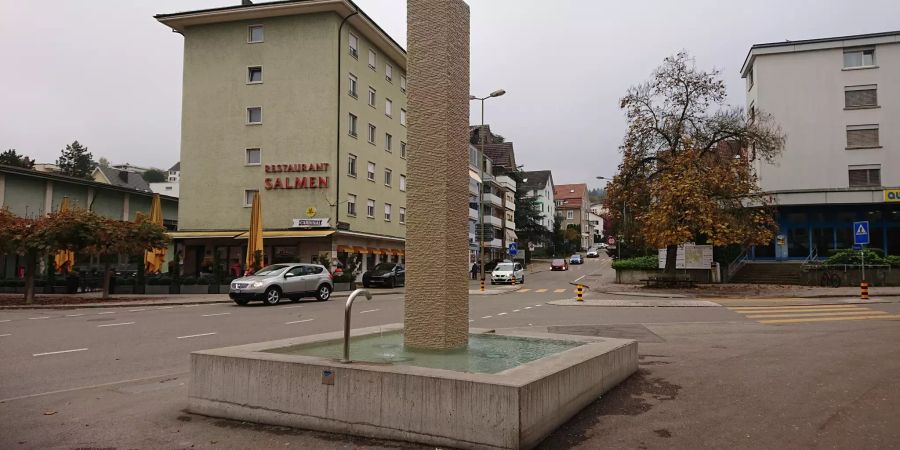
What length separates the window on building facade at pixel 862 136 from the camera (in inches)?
1508

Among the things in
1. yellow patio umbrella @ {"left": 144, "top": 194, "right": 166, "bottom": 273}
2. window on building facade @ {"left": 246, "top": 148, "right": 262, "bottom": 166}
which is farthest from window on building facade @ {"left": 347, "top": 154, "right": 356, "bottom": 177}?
yellow patio umbrella @ {"left": 144, "top": 194, "right": 166, "bottom": 273}

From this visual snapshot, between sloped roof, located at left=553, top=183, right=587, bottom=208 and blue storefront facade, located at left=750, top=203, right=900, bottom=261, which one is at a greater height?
sloped roof, located at left=553, top=183, right=587, bottom=208

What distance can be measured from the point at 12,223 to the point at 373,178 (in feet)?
75.2

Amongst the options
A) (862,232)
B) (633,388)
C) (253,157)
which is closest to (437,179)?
(633,388)

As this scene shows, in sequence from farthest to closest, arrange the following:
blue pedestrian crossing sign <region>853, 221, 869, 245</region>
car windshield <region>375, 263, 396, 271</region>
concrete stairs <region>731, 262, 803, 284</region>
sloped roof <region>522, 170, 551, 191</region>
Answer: sloped roof <region>522, 170, 551, 191</region> < car windshield <region>375, 263, 396, 271</region> < concrete stairs <region>731, 262, 803, 284</region> < blue pedestrian crossing sign <region>853, 221, 869, 245</region>

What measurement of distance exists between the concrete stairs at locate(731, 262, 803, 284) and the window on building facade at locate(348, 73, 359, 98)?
26.2 metres

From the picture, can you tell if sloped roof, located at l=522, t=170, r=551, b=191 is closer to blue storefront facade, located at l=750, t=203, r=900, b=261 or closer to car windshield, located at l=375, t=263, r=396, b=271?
blue storefront facade, located at l=750, t=203, r=900, b=261

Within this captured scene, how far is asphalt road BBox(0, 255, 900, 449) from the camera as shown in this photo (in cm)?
504

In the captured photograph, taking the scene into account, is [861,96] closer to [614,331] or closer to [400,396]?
[614,331]

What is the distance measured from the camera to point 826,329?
41.5ft

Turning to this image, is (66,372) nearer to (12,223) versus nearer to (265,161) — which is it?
(12,223)

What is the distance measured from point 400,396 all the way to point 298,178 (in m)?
33.4

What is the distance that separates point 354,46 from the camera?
39.2 m

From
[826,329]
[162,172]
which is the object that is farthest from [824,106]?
[162,172]
